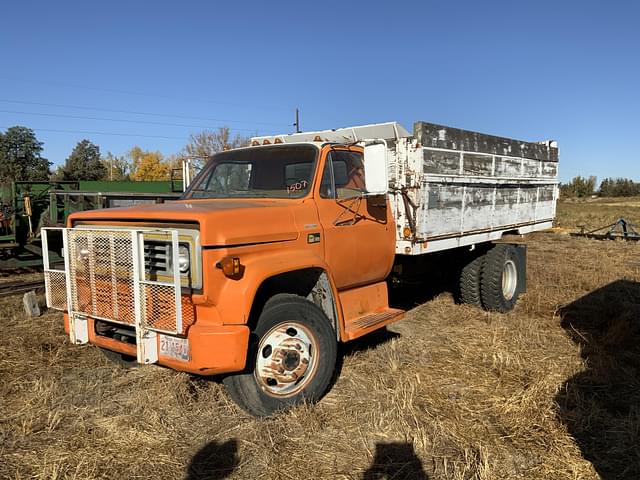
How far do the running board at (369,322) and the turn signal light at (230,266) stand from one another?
133 centimetres

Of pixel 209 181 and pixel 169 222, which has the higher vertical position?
pixel 209 181

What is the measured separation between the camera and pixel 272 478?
9.87 feet

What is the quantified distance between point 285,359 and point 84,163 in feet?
185

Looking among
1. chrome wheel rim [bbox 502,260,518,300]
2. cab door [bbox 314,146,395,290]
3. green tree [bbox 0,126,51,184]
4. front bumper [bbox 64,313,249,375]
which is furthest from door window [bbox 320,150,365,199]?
green tree [bbox 0,126,51,184]

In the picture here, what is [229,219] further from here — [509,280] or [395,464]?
[509,280]

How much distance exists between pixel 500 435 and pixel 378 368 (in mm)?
1512

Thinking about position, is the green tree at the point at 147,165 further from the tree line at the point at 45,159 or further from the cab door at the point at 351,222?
the cab door at the point at 351,222

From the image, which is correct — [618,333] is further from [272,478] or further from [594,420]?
[272,478]

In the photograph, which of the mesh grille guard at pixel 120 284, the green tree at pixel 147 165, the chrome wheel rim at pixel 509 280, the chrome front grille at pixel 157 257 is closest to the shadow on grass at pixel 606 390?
the chrome wheel rim at pixel 509 280

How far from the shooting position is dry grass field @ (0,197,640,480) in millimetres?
3150

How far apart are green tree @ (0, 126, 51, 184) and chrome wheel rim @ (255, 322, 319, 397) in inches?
1849

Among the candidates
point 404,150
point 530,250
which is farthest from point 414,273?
point 530,250

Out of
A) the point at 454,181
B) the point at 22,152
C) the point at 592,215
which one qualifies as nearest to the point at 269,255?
the point at 454,181

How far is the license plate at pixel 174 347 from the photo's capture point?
3271mm
